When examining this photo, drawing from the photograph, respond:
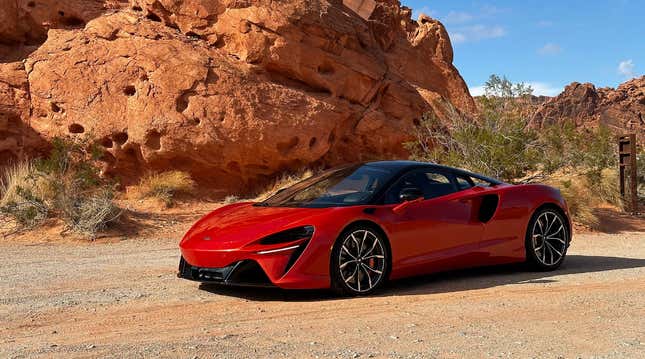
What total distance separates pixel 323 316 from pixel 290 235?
0.91 meters

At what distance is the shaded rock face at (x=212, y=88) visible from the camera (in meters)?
16.4

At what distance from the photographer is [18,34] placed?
18.9 meters

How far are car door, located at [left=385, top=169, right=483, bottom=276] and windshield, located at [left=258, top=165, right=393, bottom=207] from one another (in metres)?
0.23

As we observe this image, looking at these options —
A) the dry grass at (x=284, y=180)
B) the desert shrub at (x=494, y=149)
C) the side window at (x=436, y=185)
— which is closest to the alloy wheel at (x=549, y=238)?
the side window at (x=436, y=185)

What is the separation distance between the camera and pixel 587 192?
55.9 ft

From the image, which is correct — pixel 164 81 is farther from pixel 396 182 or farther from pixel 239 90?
pixel 396 182

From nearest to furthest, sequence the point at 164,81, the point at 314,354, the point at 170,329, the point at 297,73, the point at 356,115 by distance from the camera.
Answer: the point at 314,354
the point at 170,329
the point at 164,81
the point at 297,73
the point at 356,115

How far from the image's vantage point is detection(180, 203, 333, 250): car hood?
19.2 ft

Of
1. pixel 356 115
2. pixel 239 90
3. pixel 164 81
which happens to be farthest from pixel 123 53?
pixel 356 115

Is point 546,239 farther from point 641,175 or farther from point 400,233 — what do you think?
point 641,175

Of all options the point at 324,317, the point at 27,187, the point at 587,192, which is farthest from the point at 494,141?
the point at 324,317

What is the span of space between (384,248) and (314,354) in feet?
7.38

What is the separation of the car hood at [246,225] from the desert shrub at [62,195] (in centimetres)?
546

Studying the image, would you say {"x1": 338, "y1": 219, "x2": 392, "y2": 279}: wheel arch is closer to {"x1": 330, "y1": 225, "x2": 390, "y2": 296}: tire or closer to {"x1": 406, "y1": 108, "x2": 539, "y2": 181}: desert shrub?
{"x1": 330, "y1": 225, "x2": 390, "y2": 296}: tire
